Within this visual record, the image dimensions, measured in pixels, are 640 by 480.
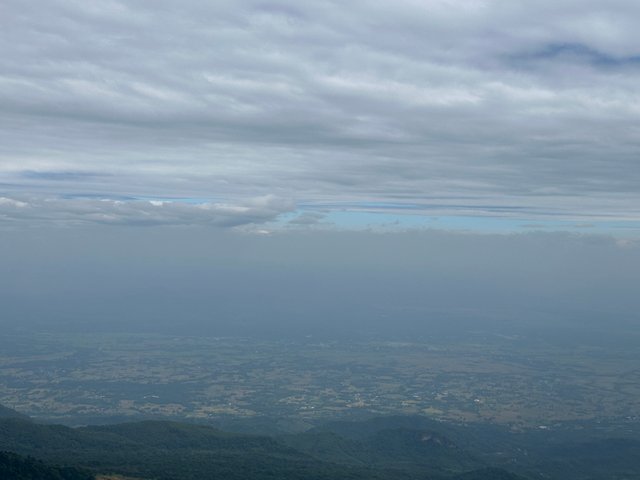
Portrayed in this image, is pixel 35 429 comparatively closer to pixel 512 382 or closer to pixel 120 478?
pixel 120 478

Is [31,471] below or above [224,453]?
above

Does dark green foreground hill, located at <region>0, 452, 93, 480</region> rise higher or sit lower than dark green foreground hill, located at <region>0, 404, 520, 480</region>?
higher

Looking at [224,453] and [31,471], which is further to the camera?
[224,453]

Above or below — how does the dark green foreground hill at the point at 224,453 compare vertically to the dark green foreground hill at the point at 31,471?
below

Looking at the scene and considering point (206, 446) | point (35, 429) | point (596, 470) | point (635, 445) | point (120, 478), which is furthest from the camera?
point (635, 445)

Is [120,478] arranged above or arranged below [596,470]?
above

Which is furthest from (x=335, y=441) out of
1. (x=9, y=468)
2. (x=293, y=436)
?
(x=9, y=468)

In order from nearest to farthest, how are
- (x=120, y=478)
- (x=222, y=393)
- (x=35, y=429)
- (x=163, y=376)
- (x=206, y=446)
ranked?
(x=120, y=478) → (x=35, y=429) → (x=206, y=446) → (x=222, y=393) → (x=163, y=376)

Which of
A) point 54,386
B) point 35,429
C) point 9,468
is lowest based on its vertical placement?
point 54,386

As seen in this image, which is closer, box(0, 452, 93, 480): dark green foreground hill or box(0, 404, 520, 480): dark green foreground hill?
box(0, 452, 93, 480): dark green foreground hill

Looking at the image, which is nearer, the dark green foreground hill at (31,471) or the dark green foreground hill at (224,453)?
the dark green foreground hill at (31,471)

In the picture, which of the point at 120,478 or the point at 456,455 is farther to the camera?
the point at 456,455
